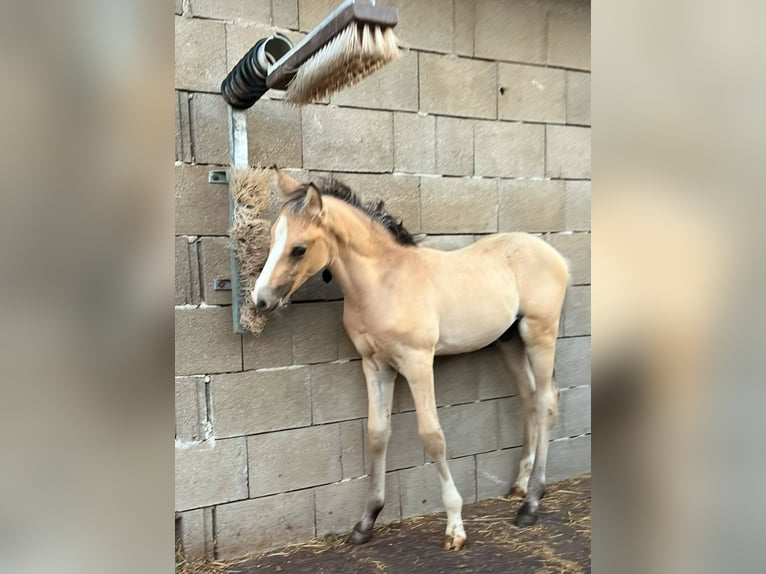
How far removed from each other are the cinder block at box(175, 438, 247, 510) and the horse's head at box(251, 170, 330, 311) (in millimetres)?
538

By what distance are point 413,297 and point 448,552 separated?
86 centimetres

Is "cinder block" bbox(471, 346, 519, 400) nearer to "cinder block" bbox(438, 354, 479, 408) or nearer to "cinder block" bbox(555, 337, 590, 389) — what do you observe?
"cinder block" bbox(438, 354, 479, 408)

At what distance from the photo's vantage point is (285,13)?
184 cm

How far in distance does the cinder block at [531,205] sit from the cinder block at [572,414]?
0.72 meters

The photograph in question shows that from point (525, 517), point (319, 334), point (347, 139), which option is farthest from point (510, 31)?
point (525, 517)

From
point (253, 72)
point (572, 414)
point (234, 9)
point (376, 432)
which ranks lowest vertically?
point (572, 414)

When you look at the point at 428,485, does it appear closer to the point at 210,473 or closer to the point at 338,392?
the point at 338,392

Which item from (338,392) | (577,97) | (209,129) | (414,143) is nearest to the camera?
(209,129)
